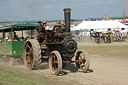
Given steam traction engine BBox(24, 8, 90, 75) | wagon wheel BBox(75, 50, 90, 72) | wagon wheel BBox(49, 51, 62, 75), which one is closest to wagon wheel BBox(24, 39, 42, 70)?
steam traction engine BBox(24, 8, 90, 75)

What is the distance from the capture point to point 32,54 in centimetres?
916

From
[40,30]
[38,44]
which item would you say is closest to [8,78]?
[38,44]

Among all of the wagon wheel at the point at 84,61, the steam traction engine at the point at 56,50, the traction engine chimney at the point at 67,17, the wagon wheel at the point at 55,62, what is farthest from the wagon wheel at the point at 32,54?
the wagon wheel at the point at 84,61

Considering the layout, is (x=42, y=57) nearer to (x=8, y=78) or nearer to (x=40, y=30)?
(x=40, y=30)

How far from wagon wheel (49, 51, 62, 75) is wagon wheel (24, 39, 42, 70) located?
54cm

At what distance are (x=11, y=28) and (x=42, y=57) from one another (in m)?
2.84

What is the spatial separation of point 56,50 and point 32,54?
99cm

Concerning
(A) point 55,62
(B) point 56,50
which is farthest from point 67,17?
(A) point 55,62

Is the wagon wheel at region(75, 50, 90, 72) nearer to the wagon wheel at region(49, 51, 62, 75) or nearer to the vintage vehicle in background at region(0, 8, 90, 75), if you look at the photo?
the vintage vehicle in background at region(0, 8, 90, 75)

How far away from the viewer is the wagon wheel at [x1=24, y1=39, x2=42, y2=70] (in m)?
8.76

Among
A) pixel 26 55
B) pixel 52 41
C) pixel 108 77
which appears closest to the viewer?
pixel 108 77

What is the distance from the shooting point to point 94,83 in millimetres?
6781

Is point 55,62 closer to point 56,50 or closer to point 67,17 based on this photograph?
point 56,50

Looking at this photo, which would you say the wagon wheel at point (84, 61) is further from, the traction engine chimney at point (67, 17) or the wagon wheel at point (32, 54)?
the wagon wheel at point (32, 54)
